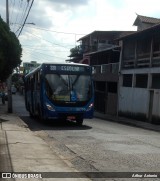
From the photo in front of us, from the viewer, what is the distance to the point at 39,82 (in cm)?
2006

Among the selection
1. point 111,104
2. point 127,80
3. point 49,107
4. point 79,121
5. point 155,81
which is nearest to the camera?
point 49,107

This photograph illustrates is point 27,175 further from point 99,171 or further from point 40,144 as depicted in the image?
point 40,144

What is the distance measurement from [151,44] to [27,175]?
73.0 ft

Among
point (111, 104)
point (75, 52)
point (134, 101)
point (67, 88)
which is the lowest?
point (111, 104)

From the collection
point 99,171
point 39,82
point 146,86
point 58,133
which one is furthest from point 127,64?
point 99,171

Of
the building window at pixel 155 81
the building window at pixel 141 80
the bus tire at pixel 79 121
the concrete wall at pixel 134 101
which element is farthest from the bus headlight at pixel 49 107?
the building window at pixel 141 80

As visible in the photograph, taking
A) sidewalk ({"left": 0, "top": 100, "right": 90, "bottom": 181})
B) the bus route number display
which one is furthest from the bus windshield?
sidewalk ({"left": 0, "top": 100, "right": 90, "bottom": 181})

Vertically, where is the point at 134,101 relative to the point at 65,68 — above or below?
below

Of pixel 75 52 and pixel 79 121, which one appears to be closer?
pixel 79 121

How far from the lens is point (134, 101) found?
99.5 feet

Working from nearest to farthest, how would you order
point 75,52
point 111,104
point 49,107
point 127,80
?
1. point 49,107
2. point 127,80
3. point 111,104
4. point 75,52

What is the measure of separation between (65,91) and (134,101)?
40.6 feet

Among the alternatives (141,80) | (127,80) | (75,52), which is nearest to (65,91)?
(141,80)

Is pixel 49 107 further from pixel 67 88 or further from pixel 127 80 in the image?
pixel 127 80
